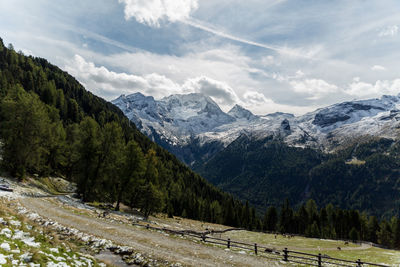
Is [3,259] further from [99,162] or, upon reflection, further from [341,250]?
[341,250]

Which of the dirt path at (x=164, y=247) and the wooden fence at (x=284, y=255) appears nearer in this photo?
the dirt path at (x=164, y=247)

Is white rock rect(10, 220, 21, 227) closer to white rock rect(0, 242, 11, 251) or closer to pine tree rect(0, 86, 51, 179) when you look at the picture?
white rock rect(0, 242, 11, 251)

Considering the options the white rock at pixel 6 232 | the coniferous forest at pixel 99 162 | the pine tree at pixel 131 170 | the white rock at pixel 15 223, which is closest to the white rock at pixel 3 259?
the white rock at pixel 6 232

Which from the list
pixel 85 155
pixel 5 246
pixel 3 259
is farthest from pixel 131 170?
pixel 3 259

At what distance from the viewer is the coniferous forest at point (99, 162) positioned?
5366 centimetres

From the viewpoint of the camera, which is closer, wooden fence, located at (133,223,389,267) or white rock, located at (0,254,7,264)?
white rock, located at (0,254,7,264)

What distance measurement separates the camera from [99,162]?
57.5 m

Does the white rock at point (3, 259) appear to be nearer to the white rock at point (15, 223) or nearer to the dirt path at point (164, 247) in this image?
the white rock at point (15, 223)

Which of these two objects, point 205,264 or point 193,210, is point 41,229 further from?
point 193,210

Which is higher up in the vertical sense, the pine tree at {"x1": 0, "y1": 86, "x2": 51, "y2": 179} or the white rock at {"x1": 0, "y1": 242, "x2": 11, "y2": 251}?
the pine tree at {"x1": 0, "y1": 86, "x2": 51, "y2": 179}

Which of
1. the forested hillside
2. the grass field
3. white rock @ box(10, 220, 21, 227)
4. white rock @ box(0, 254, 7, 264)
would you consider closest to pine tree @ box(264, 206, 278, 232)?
the grass field

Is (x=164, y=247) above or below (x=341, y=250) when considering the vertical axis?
below

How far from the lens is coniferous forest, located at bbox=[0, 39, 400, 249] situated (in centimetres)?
5366

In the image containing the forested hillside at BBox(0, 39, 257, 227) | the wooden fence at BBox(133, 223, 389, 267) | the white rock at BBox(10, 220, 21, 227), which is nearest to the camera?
the white rock at BBox(10, 220, 21, 227)
